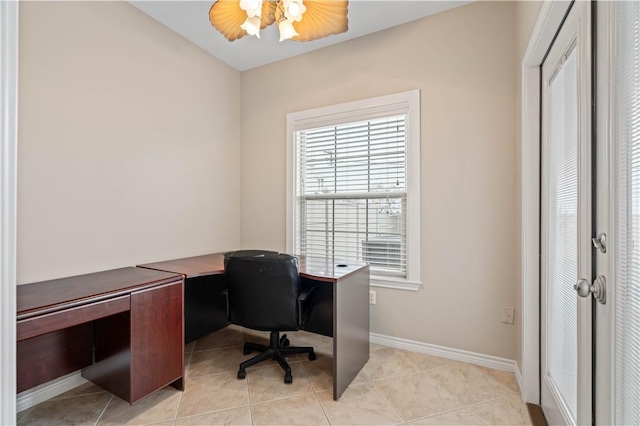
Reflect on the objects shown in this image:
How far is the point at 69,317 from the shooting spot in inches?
56.6

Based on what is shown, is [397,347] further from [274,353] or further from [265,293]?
[265,293]

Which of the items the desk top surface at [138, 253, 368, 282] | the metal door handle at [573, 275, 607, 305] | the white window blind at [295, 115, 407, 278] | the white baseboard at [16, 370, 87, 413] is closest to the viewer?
the metal door handle at [573, 275, 607, 305]

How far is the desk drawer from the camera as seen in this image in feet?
4.26

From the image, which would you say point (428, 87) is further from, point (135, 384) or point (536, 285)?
point (135, 384)

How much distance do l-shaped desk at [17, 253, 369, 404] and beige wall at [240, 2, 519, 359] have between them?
61 cm

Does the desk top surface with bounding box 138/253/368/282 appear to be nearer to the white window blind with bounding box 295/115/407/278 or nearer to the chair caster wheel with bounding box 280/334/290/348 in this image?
the white window blind with bounding box 295/115/407/278

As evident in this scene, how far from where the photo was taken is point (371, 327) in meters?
2.69

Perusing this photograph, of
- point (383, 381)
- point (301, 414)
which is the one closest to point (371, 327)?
point (383, 381)

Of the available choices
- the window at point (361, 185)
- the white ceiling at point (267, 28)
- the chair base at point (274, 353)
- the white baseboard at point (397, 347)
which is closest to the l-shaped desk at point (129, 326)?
the white baseboard at point (397, 347)

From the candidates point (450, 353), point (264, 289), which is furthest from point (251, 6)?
point (450, 353)

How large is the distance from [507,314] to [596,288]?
142 centimetres

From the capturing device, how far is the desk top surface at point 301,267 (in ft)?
6.54

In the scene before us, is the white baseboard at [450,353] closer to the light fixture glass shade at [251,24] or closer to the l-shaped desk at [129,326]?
the l-shaped desk at [129,326]

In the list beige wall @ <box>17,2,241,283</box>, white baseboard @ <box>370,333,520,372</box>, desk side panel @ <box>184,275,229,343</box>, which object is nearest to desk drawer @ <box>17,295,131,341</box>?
beige wall @ <box>17,2,241,283</box>
